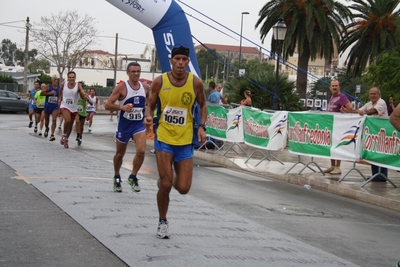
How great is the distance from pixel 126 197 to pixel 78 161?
14.5 ft

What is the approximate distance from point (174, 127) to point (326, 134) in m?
7.35

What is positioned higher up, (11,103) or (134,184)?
(134,184)

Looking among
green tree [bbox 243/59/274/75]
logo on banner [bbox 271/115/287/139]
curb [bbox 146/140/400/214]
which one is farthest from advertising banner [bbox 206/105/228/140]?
green tree [bbox 243/59/274/75]

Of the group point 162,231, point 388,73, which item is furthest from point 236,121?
point 388,73

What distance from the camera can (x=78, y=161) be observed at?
13.7 meters

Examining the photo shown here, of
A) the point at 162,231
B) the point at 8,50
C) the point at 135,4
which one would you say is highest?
the point at 8,50

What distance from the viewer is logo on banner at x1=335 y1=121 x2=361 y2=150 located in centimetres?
1314

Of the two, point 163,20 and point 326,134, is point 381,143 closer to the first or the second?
point 326,134

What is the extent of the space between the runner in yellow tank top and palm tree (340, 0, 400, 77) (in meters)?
27.0

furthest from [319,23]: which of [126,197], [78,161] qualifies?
[126,197]

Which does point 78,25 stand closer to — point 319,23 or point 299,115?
point 319,23

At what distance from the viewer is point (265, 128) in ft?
53.0

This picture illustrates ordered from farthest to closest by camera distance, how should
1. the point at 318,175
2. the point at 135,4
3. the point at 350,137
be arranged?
1. the point at 135,4
2. the point at 318,175
3. the point at 350,137

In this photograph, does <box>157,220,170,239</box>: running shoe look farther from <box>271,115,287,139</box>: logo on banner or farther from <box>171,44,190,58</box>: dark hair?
<box>271,115,287,139</box>: logo on banner
